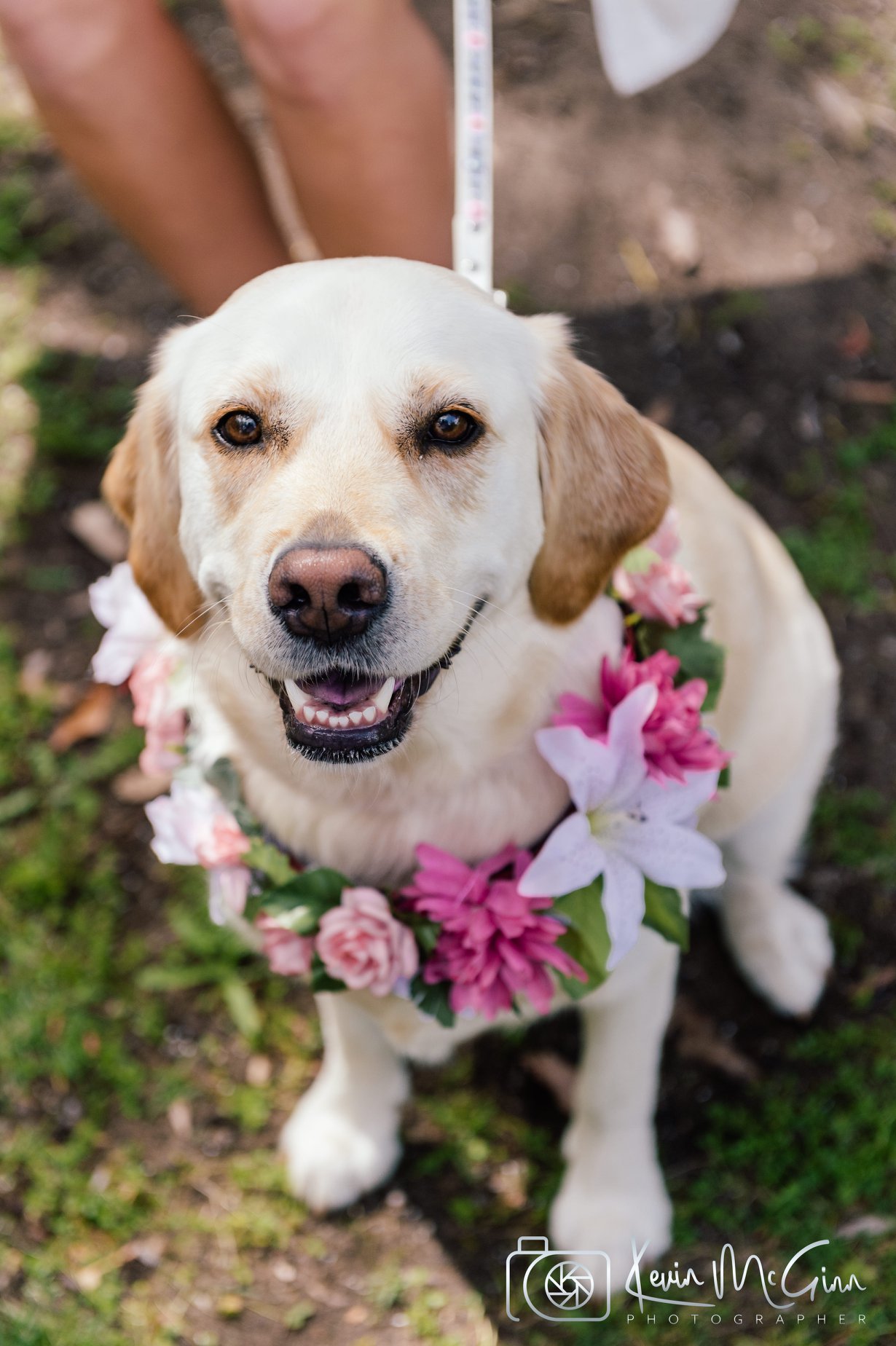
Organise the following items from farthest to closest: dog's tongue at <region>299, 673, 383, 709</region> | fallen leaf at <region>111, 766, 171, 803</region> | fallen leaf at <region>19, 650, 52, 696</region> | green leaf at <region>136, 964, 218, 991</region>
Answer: fallen leaf at <region>19, 650, 52, 696</region>
fallen leaf at <region>111, 766, 171, 803</region>
green leaf at <region>136, 964, 218, 991</region>
dog's tongue at <region>299, 673, 383, 709</region>

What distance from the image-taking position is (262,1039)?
9.36ft

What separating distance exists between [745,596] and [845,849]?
1.10 meters

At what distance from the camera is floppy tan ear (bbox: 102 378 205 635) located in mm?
1924

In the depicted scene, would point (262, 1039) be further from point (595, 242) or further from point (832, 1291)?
point (595, 242)

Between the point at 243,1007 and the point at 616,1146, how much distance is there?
40.2 inches

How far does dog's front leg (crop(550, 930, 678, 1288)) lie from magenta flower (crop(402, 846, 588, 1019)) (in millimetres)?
380

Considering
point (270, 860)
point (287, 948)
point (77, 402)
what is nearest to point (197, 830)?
point (270, 860)

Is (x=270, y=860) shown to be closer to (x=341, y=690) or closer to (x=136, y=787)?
(x=341, y=690)

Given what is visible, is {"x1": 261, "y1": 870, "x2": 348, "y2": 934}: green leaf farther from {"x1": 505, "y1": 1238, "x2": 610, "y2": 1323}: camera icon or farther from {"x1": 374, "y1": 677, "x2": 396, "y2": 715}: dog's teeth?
{"x1": 505, "y1": 1238, "x2": 610, "y2": 1323}: camera icon

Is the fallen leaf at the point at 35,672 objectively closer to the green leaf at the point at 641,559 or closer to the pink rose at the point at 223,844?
the pink rose at the point at 223,844

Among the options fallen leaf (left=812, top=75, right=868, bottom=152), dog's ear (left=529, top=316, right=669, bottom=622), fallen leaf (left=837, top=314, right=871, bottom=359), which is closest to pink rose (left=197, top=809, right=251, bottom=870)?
dog's ear (left=529, top=316, right=669, bottom=622)

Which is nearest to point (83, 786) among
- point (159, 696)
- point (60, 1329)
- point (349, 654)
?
point (159, 696)

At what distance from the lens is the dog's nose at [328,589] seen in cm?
150

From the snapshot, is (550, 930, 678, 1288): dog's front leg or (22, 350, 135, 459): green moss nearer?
(550, 930, 678, 1288): dog's front leg
